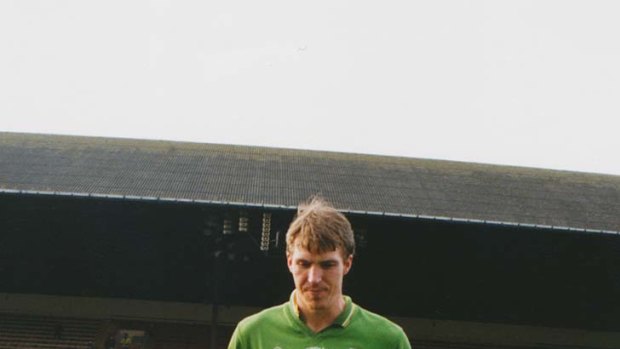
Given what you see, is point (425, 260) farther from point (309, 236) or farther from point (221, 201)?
point (309, 236)

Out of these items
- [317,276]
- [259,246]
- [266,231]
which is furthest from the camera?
[259,246]

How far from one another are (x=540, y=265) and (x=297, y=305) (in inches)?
744

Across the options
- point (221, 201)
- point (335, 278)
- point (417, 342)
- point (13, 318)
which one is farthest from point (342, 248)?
point (13, 318)

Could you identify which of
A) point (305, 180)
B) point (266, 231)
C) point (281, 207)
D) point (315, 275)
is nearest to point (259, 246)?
point (266, 231)

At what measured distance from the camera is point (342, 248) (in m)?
2.50

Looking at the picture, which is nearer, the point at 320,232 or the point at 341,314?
the point at 320,232

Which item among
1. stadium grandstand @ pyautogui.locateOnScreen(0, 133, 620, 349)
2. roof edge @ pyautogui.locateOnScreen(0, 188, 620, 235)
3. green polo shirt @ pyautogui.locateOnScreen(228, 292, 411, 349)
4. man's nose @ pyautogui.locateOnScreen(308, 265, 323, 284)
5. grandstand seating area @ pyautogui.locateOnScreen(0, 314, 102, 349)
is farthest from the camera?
grandstand seating area @ pyautogui.locateOnScreen(0, 314, 102, 349)

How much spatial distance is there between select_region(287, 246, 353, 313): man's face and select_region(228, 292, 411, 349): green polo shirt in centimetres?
13

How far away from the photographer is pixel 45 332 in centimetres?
2086

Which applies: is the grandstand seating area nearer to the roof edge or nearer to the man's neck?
the roof edge

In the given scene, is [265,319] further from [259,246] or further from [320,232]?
[259,246]

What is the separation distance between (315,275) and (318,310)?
0.73ft

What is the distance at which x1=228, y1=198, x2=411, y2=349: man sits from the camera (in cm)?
243

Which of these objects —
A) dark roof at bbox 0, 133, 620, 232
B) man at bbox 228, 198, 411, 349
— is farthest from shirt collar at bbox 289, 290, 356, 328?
dark roof at bbox 0, 133, 620, 232
